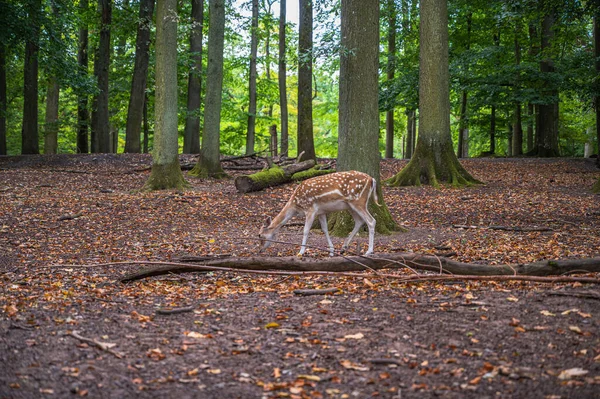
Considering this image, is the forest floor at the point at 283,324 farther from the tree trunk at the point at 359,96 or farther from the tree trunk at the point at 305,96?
the tree trunk at the point at 305,96

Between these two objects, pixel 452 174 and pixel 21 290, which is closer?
pixel 21 290

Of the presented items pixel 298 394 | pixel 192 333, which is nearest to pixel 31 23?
pixel 192 333

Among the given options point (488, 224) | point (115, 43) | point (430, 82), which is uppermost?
point (115, 43)

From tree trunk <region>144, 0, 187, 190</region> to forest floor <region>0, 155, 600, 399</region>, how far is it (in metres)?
4.31

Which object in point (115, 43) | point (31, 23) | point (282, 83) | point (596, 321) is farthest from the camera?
point (115, 43)

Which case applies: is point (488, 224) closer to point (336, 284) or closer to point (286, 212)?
point (286, 212)

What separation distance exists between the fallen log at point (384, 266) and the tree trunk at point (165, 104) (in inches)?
332

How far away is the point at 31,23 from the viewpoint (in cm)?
1880

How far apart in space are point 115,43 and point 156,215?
20272mm

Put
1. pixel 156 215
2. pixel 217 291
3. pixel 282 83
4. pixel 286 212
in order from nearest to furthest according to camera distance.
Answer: pixel 217 291
pixel 286 212
pixel 156 215
pixel 282 83

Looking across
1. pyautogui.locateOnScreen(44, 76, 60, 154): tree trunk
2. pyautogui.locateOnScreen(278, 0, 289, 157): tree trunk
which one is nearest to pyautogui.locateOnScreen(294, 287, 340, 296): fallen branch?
pyautogui.locateOnScreen(278, 0, 289, 157): tree trunk

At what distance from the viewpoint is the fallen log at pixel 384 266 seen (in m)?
6.46

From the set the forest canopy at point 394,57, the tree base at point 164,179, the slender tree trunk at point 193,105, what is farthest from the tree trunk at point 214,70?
the slender tree trunk at point 193,105

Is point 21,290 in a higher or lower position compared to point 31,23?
lower
